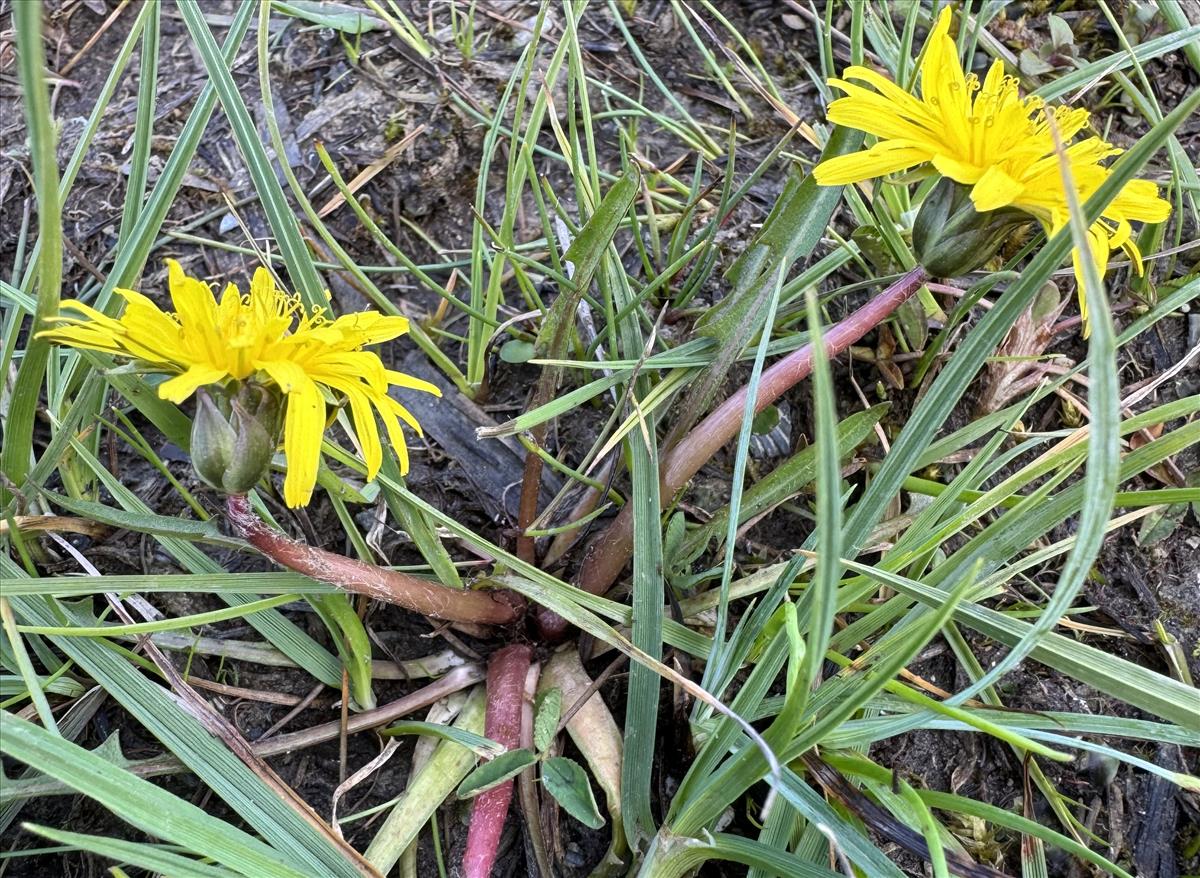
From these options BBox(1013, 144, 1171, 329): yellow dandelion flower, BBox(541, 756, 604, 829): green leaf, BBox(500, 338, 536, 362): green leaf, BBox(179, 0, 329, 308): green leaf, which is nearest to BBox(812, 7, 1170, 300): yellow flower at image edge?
BBox(1013, 144, 1171, 329): yellow dandelion flower

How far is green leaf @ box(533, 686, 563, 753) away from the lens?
125cm

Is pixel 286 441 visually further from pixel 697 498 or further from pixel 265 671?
pixel 697 498

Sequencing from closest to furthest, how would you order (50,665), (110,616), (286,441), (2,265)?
(286,441) → (50,665) → (110,616) → (2,265)

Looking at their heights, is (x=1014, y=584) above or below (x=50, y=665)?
above

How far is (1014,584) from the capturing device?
1.57 m

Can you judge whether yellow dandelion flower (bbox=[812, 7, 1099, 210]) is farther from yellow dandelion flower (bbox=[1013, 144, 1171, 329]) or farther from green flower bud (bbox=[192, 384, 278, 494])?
green flower bud (bbox=[192, 384, 278, 494])

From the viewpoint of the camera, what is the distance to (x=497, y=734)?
1330 millimetres

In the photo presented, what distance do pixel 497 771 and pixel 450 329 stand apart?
0.95 meters

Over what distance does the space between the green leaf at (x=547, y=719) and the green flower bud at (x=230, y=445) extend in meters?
0.56

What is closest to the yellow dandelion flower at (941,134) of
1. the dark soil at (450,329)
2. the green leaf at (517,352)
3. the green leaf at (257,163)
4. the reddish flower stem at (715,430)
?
the reddish flower stem at (715,430)

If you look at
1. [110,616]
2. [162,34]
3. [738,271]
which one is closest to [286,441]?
→ [110,616]

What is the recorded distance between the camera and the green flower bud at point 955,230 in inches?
45.2

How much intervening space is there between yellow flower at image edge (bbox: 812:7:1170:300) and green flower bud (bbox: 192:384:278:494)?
83cm

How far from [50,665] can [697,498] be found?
111 cm
